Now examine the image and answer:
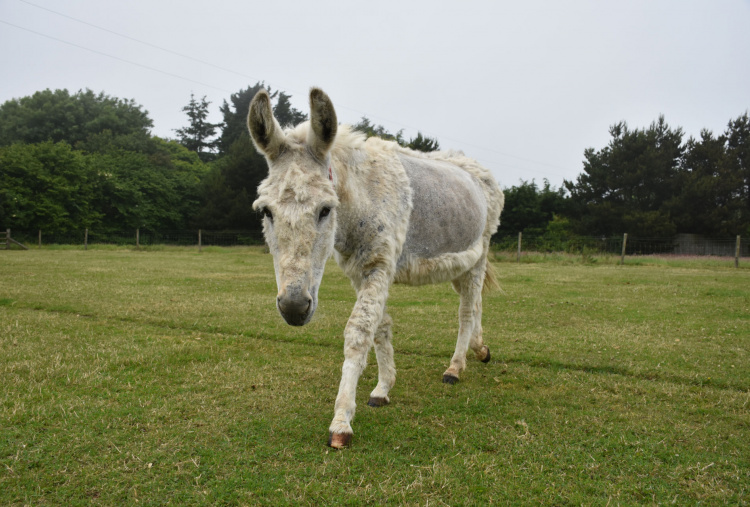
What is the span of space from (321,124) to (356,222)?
31.6 inches

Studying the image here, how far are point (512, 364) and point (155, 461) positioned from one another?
13.2ft

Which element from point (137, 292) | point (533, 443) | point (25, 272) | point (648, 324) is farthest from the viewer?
point (25, 272)

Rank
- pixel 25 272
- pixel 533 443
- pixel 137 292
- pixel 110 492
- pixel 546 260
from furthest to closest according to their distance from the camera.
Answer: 1. pixel 546 260
2. pixel 25 272
3. pixel 137 292
4. pixel 533 443
5. pixel 110 492

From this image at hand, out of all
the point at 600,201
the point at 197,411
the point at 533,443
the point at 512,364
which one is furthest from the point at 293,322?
the point at 600,201

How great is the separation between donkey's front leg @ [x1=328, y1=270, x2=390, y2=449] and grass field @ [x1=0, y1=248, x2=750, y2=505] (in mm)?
150

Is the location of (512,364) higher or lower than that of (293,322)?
lower

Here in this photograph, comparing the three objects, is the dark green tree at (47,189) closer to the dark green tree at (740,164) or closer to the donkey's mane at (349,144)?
the donkey's mane at (349,144)

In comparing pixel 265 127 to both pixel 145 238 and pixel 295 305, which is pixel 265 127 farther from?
pixel 145 238

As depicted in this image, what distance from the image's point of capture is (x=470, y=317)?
17.2ft

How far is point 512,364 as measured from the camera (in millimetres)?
5516

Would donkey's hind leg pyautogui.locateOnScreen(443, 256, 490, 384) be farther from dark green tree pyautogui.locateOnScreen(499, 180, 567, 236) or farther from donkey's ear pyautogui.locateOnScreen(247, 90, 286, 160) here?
dark green tree pyautogui.locateOnScreen(499, 180, 567, 236)

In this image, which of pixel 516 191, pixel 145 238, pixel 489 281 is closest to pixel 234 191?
pixel 145 238

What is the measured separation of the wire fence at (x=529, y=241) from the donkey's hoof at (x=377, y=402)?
964 inches

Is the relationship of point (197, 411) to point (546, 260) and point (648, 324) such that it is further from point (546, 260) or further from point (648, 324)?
point (546, 260)
